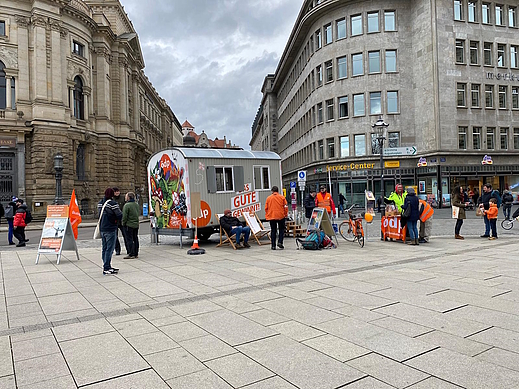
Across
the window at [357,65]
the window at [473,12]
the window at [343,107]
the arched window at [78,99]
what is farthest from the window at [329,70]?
the arched window at [78,99]

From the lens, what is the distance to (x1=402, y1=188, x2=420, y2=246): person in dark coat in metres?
12.9

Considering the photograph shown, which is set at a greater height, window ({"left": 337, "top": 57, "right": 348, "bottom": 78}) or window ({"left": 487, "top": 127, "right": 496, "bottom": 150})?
window ({"left": 337, "top": 57, "right": 348, "bottom": 78})

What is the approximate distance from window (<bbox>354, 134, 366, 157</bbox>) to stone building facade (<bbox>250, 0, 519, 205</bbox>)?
0.09 meters

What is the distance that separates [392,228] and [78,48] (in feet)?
120

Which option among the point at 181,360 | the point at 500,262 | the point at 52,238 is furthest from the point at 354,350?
the point at 52,238

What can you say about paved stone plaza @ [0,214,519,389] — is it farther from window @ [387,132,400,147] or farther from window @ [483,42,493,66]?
window @ [483,42,493,66]

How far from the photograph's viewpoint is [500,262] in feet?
31.6

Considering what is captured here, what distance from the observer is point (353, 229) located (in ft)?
45.8

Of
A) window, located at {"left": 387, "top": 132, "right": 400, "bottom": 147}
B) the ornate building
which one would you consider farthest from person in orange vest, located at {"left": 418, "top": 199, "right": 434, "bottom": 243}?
the ornate building

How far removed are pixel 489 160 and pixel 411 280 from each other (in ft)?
112

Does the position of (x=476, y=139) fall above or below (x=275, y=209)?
above

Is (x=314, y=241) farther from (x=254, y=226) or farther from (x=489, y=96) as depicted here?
(x=489, y=96)

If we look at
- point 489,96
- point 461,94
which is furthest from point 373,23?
point 489,96

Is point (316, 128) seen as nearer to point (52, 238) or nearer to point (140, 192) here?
point (140, 192)
